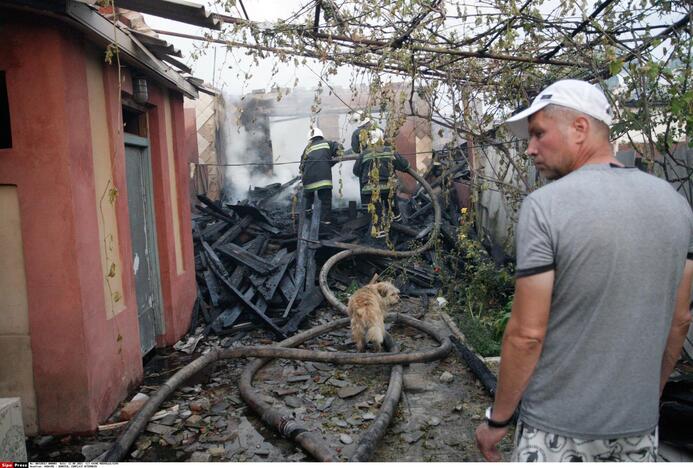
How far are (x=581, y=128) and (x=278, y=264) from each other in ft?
27.0

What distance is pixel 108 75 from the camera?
5602 mm

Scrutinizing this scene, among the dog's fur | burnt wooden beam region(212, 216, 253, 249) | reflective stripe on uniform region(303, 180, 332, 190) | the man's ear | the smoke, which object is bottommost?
the dog's fur

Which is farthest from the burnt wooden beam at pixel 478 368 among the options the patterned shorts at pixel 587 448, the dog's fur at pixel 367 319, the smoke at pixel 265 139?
the smoke at pixel 265 139

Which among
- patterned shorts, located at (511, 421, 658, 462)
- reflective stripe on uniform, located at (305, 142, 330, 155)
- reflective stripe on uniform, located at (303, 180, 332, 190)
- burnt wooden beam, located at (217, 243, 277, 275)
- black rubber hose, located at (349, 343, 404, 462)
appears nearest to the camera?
patterned shorts, located at (511, 421, 658, 462)

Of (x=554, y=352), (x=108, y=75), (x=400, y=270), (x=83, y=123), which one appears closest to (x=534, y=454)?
(x=554, y=352)

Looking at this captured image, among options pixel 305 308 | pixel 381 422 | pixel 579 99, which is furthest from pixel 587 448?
pixel 305 308

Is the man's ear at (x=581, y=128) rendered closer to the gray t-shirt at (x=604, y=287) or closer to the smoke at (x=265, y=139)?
the gray t-shirt at (x=604, y=287)

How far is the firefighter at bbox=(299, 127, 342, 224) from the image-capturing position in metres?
11.5

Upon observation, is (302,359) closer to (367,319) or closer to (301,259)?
(367,319)

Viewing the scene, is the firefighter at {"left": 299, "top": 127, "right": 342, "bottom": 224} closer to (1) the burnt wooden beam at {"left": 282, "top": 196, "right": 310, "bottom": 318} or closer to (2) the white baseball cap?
(1) the burnt wooden beam at {"left": 282, "top": 196, "right": 310, "bottom": 318}

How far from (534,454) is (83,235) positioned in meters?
4.50

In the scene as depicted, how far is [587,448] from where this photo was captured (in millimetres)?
2018

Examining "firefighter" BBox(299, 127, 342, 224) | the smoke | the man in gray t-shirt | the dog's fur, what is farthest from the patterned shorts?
the smoke

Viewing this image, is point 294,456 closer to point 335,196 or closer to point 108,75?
point 108,75
